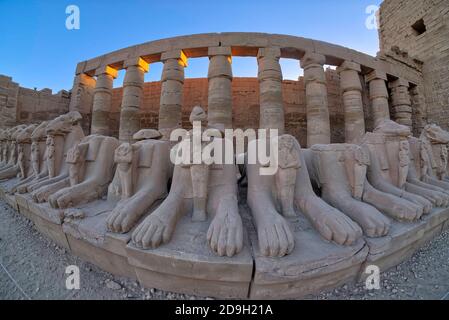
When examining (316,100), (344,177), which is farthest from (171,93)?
(344,177)

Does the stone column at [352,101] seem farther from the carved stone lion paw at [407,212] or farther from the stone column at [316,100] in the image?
the carved stone lion paw at [407,212]

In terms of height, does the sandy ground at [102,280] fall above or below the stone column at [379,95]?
below

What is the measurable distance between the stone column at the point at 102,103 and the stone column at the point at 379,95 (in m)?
10.5

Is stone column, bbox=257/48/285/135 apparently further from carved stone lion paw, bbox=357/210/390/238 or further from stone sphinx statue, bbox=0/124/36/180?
stone sphinx statue, bbox=0/124/36/180

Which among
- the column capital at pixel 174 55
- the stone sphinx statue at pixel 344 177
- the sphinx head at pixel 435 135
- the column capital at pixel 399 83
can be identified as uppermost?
the column capital at pixel 174 55

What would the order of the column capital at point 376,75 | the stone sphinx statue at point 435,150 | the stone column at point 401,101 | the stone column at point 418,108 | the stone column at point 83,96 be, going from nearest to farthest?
the stone sphinx statue at point 435,150
the column capital at point 376,75
the stone column at point 83,96
the stone column at point 401,101
the stone column at point 418,108

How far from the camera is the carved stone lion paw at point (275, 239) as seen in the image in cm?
118

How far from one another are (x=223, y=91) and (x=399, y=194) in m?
5.29

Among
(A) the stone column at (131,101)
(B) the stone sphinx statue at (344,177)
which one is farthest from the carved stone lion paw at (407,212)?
(A) the stone column at (131,101)

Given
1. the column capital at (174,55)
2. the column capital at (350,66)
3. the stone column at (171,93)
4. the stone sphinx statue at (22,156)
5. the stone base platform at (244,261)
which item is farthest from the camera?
the column capital at (350,66)

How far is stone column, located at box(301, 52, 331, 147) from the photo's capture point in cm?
641

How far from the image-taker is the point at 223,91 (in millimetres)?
6219

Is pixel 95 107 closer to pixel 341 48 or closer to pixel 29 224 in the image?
pixel 29 224

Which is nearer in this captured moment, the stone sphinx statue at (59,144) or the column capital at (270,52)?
the stone sphinx statue at (59,144)
